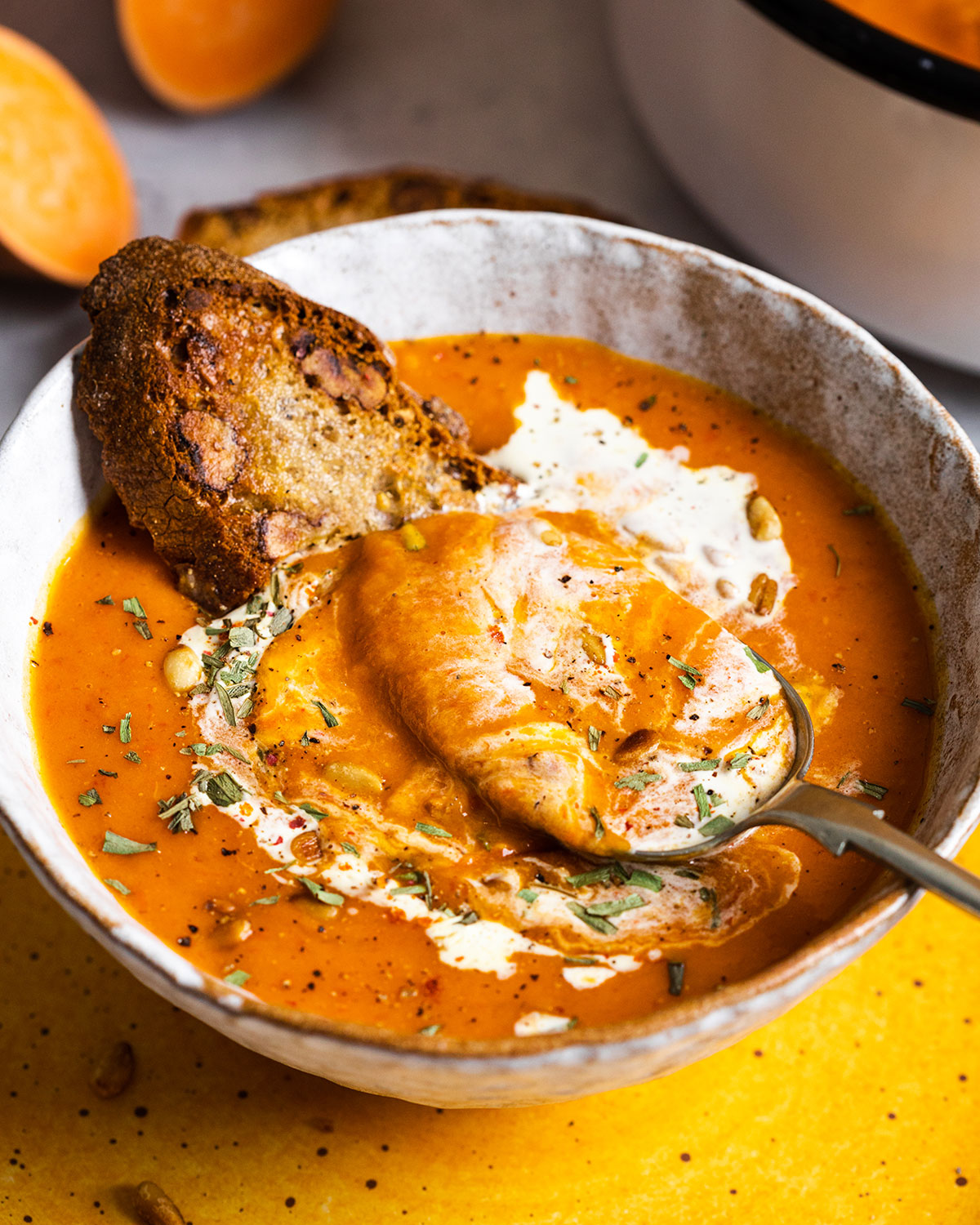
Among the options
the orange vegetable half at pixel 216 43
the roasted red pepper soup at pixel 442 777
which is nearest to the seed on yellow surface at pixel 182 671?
the roasted red pepper soup at pixel 442 777

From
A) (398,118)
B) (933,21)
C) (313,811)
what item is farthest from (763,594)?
(398,118)

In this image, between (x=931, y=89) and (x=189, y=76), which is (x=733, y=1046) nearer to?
(x=931, y=89)

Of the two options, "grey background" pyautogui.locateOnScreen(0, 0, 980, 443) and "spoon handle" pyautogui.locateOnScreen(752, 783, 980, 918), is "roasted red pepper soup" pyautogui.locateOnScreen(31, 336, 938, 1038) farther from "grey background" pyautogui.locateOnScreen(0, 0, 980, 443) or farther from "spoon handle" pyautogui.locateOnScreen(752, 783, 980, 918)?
"grey background" pyautogui.locateOnScreen(0, 0, 980, 443)

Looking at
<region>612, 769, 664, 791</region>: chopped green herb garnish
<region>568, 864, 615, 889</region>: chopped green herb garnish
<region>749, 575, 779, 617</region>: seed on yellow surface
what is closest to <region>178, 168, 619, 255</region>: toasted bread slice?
<region>749, 575, 779, 617</region>: seed on yellow surface

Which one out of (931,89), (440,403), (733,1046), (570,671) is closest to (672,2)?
(931,89)

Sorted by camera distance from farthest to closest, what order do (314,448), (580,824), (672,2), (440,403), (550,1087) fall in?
(672,2), (440,403), (314,448), (580,824), (550,1087)

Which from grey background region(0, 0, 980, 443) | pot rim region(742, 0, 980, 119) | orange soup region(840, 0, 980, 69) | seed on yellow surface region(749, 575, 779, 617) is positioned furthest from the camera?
grey background region(0, 0, 980, 443)

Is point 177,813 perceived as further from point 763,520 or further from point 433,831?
point 763,520
